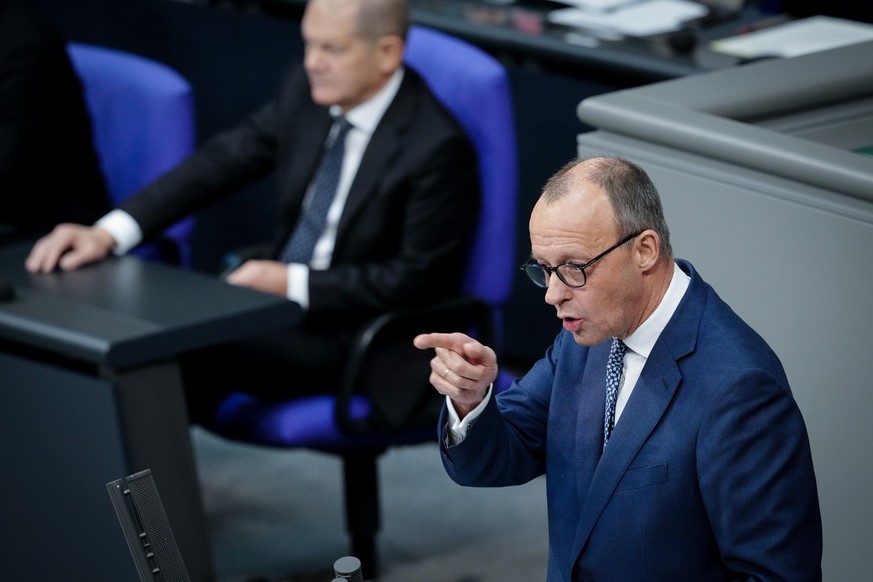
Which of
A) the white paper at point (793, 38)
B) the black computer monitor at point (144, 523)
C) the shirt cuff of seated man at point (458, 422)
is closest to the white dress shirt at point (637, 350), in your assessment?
the shirt cuff of seated man at point (458, 422)

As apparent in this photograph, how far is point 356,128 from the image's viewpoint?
336cm

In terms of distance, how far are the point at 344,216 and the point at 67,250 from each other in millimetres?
569

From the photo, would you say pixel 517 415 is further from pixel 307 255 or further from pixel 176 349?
pixel 307 255

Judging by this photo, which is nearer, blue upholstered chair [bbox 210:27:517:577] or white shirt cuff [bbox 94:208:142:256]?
blue upholstered chair [bbox 210:27:517:577]

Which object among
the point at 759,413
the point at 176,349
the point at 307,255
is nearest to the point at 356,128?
the point at 307,255

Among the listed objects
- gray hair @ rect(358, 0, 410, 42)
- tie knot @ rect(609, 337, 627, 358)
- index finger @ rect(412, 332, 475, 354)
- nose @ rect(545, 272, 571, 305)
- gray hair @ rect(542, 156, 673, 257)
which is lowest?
tie knot @ rect(609, 337, 627, 358)

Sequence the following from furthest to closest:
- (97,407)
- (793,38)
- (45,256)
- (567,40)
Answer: (567,40) → (793,38) → (45,256) → (97,407)

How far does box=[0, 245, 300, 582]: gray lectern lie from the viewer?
2.69m

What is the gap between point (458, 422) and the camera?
1965mm

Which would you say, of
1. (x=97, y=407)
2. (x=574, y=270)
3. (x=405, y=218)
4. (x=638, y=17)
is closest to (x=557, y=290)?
(x=574, y=270)

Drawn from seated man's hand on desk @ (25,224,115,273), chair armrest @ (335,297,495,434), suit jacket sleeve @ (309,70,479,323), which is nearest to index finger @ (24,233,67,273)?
seated man's hand on desk @ (25,224,115,273)

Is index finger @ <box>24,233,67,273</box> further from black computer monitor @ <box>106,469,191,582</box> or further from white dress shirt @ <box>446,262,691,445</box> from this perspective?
black computer monitor @ <box>106,469,191,582</box>

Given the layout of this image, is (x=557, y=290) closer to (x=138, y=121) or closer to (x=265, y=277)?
(x=265, y=277)

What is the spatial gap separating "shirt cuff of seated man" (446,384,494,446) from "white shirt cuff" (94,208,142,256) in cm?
158
